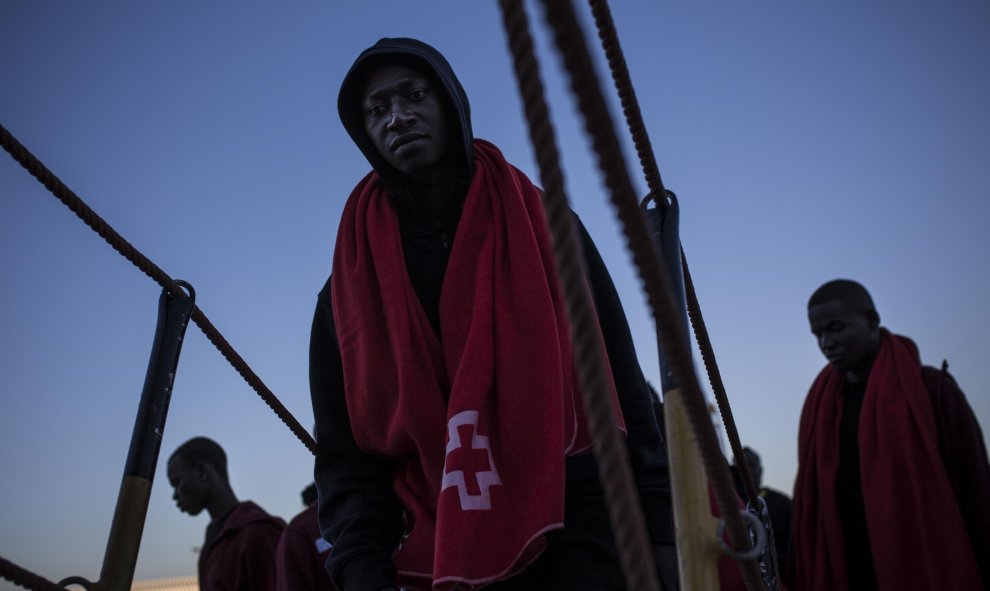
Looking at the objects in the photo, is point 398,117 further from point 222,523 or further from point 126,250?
point 222,523

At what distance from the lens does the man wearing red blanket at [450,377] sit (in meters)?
1.56

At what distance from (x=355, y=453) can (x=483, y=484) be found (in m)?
0.37

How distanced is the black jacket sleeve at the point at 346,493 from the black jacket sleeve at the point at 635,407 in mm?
486

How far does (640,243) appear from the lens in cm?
85

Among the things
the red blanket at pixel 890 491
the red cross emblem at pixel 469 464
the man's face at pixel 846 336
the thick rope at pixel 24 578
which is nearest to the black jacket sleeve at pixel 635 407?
the red cross emblem at pixel 469 464

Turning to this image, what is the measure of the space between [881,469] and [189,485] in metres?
3.72

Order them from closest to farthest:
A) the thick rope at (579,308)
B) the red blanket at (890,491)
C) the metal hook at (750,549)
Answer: the thick rope at (579,308)
the metal hook at (750,549)
the red blanket at (890,491)

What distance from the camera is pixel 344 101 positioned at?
218 cm

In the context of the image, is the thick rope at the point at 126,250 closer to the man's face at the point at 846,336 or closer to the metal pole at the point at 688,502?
the metal pole at the point at 688,502

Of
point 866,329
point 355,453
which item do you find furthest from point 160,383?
point 866,329

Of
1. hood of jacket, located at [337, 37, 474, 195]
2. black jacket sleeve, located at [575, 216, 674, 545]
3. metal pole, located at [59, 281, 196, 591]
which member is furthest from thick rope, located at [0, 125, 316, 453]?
black jacket sleeve, located at [575, 216, 674, 545]

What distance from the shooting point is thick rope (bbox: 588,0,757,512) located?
137cm

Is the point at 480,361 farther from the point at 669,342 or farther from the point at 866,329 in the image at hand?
the point at 866,329

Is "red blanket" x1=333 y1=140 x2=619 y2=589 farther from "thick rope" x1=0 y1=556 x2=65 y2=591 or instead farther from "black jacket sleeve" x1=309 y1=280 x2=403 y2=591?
"thick rope" x1=0 y1=556 x2=65 y2=591
